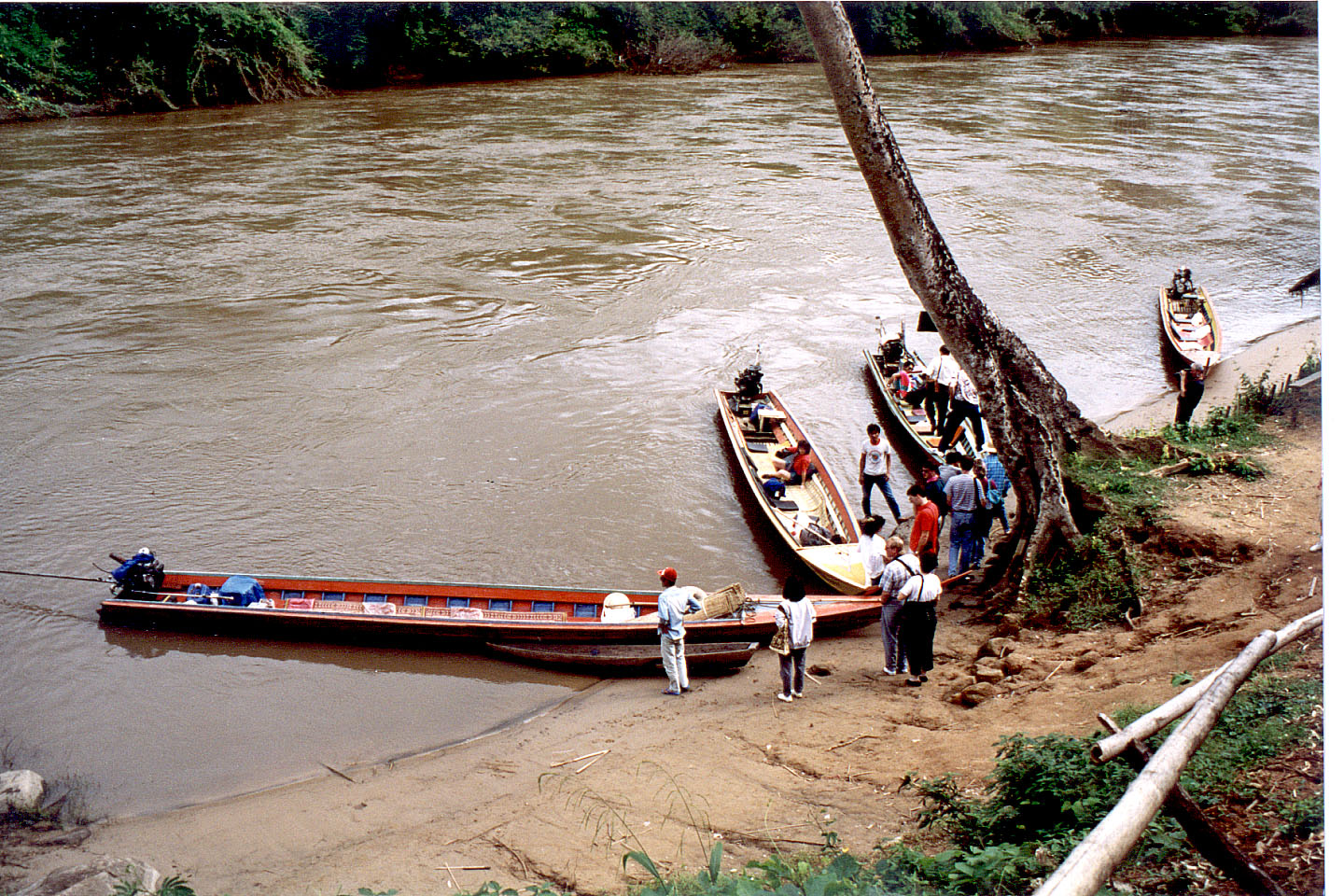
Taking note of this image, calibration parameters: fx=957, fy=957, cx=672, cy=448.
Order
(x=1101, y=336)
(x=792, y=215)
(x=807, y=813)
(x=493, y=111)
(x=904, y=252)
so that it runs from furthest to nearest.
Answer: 1. (x=493, y=111)
2. (x=792, y=215)
3. (x=1101, y=336)
4. (x=904, y=252)
5. (x=807, y=813)

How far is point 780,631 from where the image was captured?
7273mm

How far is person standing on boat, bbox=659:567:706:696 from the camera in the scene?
7.62 m

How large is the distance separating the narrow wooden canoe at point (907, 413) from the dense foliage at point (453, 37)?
17.1 meters

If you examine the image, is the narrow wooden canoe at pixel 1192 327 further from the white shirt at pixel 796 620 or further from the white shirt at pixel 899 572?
the white shirt at pixel 796 620

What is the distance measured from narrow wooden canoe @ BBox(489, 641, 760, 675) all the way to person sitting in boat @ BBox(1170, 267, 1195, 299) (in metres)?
12.1

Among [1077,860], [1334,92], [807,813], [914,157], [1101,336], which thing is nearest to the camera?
[1077,860]

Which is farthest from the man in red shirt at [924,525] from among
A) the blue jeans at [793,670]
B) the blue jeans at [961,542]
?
the blue jeans at [793,670]

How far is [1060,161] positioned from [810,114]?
8810mm

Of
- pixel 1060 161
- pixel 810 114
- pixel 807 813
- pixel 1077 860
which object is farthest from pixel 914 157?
pixel 1077 860

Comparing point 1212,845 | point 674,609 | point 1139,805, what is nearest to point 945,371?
point 674,609

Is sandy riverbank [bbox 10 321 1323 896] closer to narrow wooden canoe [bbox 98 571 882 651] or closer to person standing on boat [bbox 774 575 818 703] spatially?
person standing on boat [bbox 774 575 818 703]

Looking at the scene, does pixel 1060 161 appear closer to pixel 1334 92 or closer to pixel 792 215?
pixel 792 215

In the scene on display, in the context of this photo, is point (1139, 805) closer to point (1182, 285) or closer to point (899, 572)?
point (899, 572)

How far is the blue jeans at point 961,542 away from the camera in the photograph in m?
8.91
